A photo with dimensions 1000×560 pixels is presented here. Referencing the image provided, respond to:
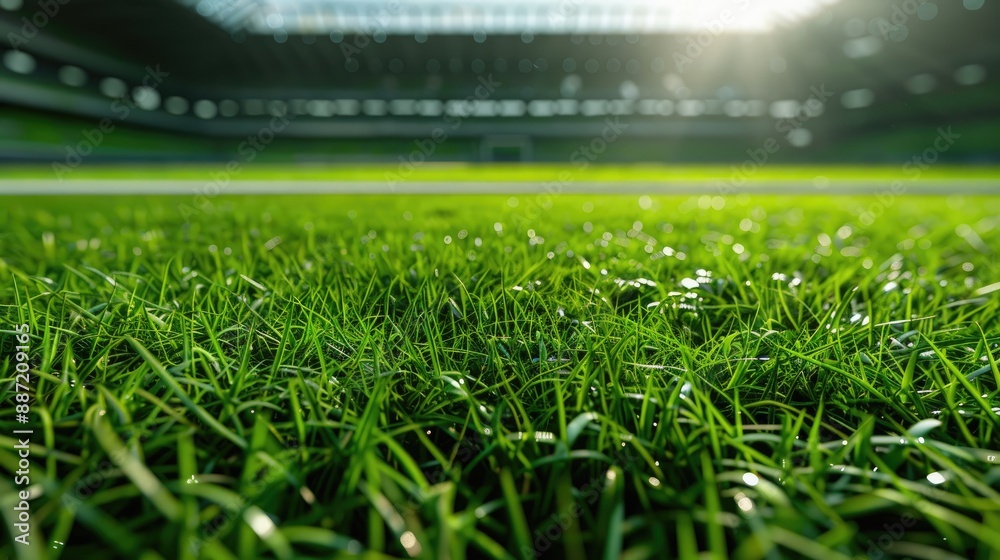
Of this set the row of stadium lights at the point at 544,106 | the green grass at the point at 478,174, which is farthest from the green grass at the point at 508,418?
the row of stadium lights at the point at 544,106

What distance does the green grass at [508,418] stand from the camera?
0.77m

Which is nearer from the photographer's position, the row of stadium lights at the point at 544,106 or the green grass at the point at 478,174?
the green grass at the point at 478,174

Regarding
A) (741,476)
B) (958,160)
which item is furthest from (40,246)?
(958,160)

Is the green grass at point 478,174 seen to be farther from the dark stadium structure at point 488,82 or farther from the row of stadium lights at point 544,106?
the row of stadium lights at point 544,106

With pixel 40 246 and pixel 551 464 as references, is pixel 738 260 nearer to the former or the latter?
pixel 551 464

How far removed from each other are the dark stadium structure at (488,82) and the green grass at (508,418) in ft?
133

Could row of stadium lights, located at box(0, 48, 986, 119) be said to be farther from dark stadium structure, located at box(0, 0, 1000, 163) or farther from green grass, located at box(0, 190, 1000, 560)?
green grass, located at box(0, 190, 1000, 560)

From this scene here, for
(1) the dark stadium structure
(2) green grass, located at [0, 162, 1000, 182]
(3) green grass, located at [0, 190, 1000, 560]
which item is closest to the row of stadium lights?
(1) the dark stadium structure

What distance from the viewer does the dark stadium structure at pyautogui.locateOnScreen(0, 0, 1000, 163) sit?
120 ft

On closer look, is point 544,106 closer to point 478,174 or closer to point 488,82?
point 488,82

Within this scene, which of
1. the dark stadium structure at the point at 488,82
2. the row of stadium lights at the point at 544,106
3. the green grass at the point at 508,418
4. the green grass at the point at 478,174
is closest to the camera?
the green grass at the point at 508,418

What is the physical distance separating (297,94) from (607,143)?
29.6 metres

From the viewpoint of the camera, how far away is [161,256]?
2.48 m

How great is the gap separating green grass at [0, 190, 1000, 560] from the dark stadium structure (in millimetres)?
40616
